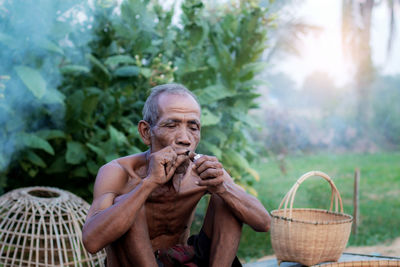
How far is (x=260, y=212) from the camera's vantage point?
85.7 inches

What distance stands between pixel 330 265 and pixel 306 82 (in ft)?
85.0

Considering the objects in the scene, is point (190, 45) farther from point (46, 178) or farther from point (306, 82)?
point (306, 82)

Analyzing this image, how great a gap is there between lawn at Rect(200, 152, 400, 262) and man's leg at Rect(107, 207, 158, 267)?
2.65m

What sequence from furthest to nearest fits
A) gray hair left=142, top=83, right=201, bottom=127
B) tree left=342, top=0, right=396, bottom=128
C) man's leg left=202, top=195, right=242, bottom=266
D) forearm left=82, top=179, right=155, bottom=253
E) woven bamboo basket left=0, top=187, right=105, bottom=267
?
tree left=342, top=0, right=396, bottom=128
woven bamboo basket left=0, top=187, right=105, bottom=267
gray hair left=142, top=83, right=201, bottom=127
man's leg left=202, top=195, right=242, bottom=266
forearm left=82, top=179, right=155, bottom=253

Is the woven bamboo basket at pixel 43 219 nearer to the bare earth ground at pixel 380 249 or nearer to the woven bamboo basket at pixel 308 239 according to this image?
the woven bamboo basket at pixel 308 239

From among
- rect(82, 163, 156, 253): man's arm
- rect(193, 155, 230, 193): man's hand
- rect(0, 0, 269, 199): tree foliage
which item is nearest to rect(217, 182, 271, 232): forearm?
rect(193, 155, 230, 193): man's hand

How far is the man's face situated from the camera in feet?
6.95

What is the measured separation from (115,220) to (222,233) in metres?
0.55

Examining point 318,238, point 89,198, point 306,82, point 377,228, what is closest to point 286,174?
point 377,228

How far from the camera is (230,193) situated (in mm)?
2084

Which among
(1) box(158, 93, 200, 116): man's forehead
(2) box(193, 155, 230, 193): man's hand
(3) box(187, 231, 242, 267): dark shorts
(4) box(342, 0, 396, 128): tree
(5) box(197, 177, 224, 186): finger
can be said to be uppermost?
(4) box(342, 0, 396, 128): tree

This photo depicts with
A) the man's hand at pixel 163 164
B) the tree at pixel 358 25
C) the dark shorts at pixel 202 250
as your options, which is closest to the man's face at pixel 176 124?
the man's hand at pixel 163 164

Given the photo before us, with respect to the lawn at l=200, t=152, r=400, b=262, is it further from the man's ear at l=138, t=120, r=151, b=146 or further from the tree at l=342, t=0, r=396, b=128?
the tree at l=342, t=0, r=396, b=128

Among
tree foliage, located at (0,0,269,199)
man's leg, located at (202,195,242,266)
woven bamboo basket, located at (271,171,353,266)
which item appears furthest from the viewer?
tree foliage, located at (0,0,269,199)
